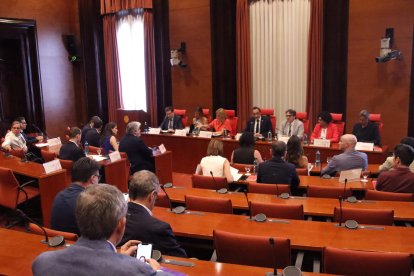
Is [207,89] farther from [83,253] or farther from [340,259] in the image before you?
[83,253]

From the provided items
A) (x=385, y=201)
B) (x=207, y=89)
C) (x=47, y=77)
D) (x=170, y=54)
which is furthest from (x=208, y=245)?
(x=47, y=77)

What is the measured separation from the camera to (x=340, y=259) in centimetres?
223

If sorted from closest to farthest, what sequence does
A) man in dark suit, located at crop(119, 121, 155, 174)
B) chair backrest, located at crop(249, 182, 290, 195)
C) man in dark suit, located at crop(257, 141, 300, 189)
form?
chair backrest, located at crop(249, 182, 290, 195) < man in dark suit, located at crop(257, 141, 300, 189) < man in dark suit, located at crop(119, 121, 155, 174)

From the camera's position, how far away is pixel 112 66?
1069 centimetres

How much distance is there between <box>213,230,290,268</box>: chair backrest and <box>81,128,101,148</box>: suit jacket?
4.59 meters

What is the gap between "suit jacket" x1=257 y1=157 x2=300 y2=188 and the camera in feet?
13.3

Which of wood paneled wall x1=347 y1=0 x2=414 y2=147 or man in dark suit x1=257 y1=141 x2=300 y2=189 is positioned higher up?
wood paneled wall x1=347 y1=0 x2=414 y2=147

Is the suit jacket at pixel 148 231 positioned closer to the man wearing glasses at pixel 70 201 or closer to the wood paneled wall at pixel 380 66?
the man wearing glasses at pixel 70 201

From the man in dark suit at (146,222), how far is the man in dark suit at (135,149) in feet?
10.3

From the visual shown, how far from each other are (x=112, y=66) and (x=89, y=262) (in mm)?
9720

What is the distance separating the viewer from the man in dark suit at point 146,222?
2396mm

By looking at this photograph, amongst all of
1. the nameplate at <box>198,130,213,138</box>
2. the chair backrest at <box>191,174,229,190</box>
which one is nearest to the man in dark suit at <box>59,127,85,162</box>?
the chair backrest at <box>191,174,229,190</box>

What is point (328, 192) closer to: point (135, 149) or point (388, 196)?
point (388, 196)

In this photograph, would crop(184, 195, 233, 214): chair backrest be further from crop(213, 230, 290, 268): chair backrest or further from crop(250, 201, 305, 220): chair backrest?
crop(213, 230, 290, 268): chair backrest
